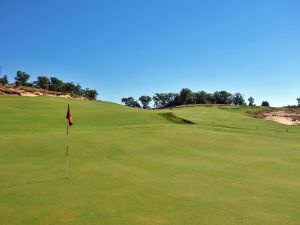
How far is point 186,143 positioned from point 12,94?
159 ft

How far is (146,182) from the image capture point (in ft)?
38.0

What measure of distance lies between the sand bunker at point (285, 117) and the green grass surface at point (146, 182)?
1115 inches

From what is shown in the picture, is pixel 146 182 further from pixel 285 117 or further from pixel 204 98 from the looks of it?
pixel 204 98

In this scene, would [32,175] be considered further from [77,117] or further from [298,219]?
[77,117]

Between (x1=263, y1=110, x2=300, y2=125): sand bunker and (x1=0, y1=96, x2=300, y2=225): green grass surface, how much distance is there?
2831cm

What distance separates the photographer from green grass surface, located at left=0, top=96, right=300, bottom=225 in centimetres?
841

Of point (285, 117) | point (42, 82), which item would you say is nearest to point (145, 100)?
point (42, 82)

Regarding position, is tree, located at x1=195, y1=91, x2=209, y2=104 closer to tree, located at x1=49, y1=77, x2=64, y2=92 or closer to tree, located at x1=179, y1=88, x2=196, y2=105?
tree, located at x1=179, y1=88, x2=196, y2=105

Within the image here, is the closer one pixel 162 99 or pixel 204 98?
pixel 204 98

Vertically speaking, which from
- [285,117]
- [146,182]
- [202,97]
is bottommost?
[146,182]

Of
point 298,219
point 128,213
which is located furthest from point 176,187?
point 298,219

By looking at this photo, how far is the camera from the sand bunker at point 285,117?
158ft

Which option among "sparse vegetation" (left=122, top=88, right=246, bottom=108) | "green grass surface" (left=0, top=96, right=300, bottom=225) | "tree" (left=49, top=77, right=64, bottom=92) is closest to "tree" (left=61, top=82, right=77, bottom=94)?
"tree" (left=49, top=77, right=64, bottom=92)

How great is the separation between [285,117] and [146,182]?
146ft
